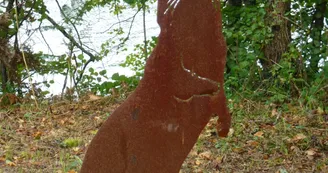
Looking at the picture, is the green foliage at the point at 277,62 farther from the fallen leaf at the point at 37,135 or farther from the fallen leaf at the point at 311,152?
the fallen leaf at the point at 37,135

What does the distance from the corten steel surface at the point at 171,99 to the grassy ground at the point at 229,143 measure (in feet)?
4.78

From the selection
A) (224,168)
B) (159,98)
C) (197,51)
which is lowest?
(224,168)

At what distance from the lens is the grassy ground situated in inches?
161

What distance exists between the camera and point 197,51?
2.55 metres

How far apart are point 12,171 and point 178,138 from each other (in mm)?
2022

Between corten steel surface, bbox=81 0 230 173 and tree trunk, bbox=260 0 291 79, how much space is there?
3043 mm

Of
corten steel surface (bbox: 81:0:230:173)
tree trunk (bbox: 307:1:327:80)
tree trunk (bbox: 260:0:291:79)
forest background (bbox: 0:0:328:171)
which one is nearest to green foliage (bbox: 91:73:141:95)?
forest background (bbox: 0:0:328:171)

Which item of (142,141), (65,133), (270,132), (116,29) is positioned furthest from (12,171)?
(116,29)

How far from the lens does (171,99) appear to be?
8.33 feet

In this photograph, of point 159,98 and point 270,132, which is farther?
point 270,132

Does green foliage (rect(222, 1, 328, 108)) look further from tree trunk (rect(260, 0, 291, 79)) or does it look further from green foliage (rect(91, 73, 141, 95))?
green foliage (rect(91, 73, 141, 95))

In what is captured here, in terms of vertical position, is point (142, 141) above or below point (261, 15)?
below

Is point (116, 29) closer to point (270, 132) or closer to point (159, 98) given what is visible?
point (270, 132)

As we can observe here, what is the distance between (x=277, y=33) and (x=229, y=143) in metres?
1.74
